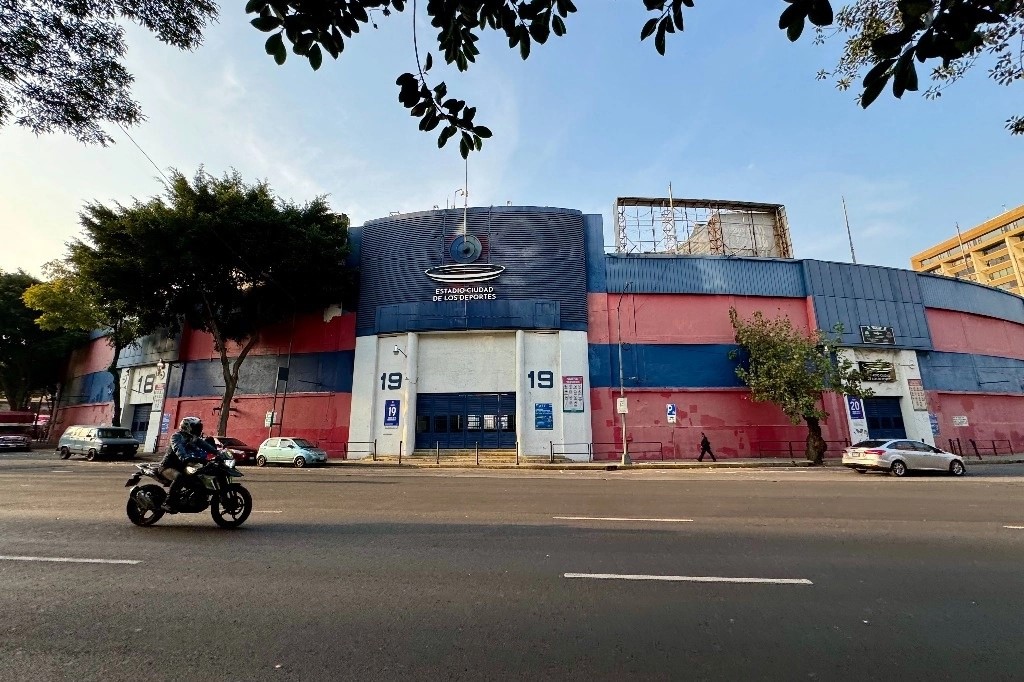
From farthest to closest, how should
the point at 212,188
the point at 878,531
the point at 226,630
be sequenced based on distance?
the point at 212,188
the point at 878,531
the point at 226,630

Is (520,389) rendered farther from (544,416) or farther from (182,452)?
(182,452)

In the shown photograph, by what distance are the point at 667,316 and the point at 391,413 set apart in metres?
16.4

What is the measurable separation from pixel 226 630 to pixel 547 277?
79.3ft

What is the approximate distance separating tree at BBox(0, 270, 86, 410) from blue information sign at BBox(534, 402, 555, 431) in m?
43.3

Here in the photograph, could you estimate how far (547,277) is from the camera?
26797 mm

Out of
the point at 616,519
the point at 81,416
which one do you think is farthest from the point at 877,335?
the point at 81,416

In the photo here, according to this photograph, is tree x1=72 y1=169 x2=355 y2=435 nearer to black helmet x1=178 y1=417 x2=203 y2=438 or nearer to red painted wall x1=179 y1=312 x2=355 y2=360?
red painted wall x1=179 y1=312 x2=355 y2=360

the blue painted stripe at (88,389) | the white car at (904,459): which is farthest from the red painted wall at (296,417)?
the white car at (904,459)

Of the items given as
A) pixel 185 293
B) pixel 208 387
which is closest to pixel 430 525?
pixel 185 293

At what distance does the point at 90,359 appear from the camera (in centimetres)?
4216

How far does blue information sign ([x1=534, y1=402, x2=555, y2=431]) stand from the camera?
25.2m

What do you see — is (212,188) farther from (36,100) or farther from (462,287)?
(36,100)

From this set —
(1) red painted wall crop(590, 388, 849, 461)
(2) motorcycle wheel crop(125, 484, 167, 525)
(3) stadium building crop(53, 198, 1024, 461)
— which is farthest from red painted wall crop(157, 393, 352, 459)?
(2) motorcycle wheel crop(125, 484, 167, 525)

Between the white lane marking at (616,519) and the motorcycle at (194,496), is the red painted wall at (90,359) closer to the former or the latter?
the motorcycle at (194,496)
